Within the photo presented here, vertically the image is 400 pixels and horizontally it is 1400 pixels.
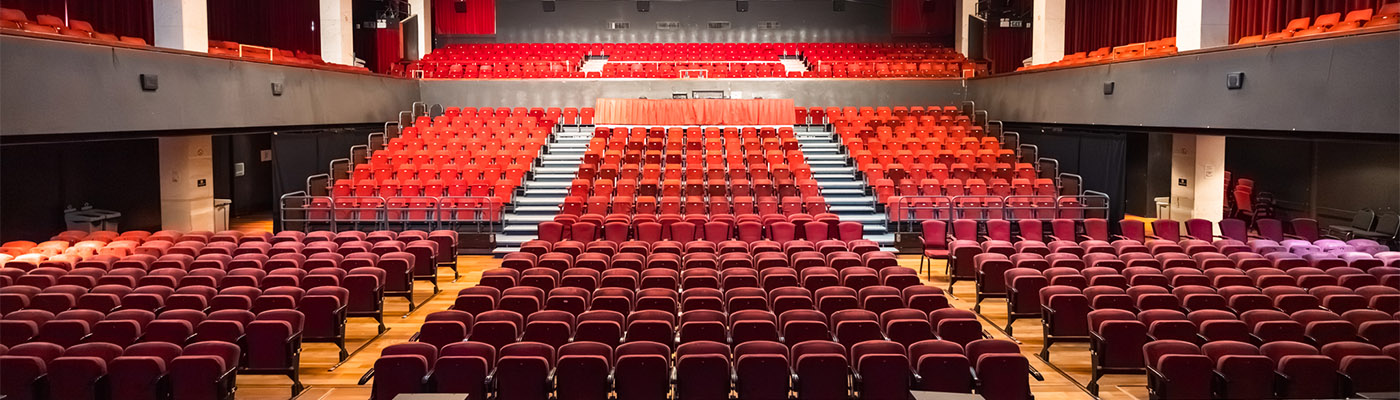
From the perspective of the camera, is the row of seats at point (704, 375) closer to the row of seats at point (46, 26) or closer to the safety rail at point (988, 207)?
the row of seats at point (46, 26)

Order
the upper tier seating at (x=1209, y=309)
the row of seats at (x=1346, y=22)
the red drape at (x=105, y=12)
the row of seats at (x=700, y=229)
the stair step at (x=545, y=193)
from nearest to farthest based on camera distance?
the upper tier seating at (x=1209, y=309) < the row of seats at (x=1346, y=22) < the row of seats at (x=700, y=229) < the red drape at (x=105, y=12) < the stair step at (x=545, y=193)

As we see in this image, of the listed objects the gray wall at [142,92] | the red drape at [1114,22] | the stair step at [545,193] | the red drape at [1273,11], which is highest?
the red drape at [1114,22]

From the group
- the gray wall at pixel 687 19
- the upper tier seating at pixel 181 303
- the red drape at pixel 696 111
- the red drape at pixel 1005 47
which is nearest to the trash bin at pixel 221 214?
the upper tier seating at pixel 181 303

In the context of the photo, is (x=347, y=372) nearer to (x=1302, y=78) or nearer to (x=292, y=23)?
(x=1302, y=78)

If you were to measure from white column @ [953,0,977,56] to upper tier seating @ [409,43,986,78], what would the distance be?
798 millimetres

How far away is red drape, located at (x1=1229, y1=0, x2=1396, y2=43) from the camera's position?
13.4 meters

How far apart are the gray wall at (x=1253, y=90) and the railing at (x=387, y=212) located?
31.1 ft

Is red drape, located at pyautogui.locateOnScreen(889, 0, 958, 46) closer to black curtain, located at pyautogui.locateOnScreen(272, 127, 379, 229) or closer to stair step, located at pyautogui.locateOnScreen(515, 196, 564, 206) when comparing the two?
stair step, located at pyautogui.locateOnScreen(515, 196, 564, 206)

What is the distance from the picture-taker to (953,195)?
14602 millimetres

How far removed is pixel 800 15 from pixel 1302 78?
18596mm

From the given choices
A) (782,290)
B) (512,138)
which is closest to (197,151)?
Result: (512,138)

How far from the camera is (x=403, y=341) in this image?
8945 millimetres

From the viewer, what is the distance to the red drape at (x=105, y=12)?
46.3ft

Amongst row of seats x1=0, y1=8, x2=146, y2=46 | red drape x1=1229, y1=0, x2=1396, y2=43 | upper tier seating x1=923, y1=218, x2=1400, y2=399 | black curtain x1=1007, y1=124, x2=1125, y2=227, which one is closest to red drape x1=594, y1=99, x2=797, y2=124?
black curtain x1=1007, y1=124, x2=1125, y2=227
